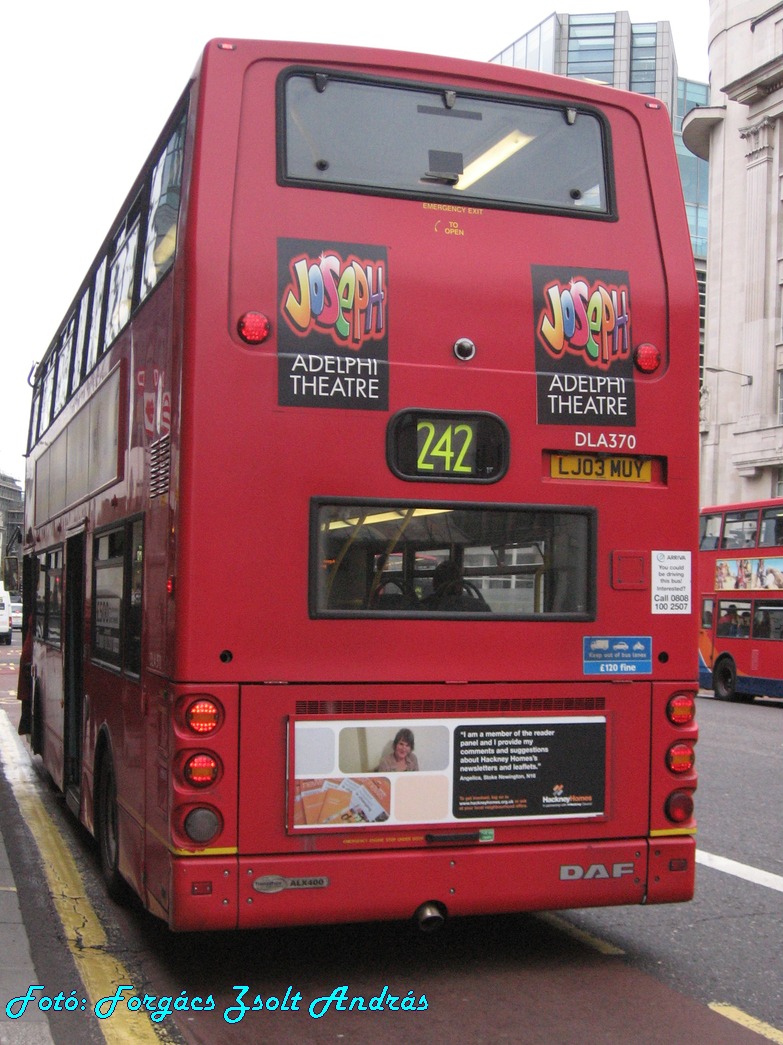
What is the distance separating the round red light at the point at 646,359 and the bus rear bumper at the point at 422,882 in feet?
6.99

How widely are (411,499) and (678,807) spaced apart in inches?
73.2

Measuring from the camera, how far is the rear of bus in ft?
17.7

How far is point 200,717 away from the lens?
533 cm

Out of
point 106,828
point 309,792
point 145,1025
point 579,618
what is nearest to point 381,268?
point 579,618

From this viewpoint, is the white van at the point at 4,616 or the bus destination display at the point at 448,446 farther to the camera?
the white van at the point at 4,616

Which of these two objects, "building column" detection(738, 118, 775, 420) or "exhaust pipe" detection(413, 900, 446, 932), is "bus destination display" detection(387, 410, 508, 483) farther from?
"building column" detection(738, 118, 775, 420)

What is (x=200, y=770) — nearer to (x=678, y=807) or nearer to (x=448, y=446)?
(x=448, y=446)

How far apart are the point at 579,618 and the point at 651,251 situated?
176cm

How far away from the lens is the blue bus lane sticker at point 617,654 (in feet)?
19.2

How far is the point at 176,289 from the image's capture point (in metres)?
5.63

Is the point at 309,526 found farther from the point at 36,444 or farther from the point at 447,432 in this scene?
the point at 36,444

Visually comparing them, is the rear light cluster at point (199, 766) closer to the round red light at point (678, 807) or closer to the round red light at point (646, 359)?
the round red light at point (678, 807)

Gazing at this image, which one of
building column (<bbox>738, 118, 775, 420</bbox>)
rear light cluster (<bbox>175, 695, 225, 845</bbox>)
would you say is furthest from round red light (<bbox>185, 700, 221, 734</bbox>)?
building column (<bbox>738, 118, 775, 420</bbox>)

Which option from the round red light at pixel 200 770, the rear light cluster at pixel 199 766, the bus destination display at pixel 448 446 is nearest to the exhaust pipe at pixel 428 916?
the rear light cluster at pixel 199 766
